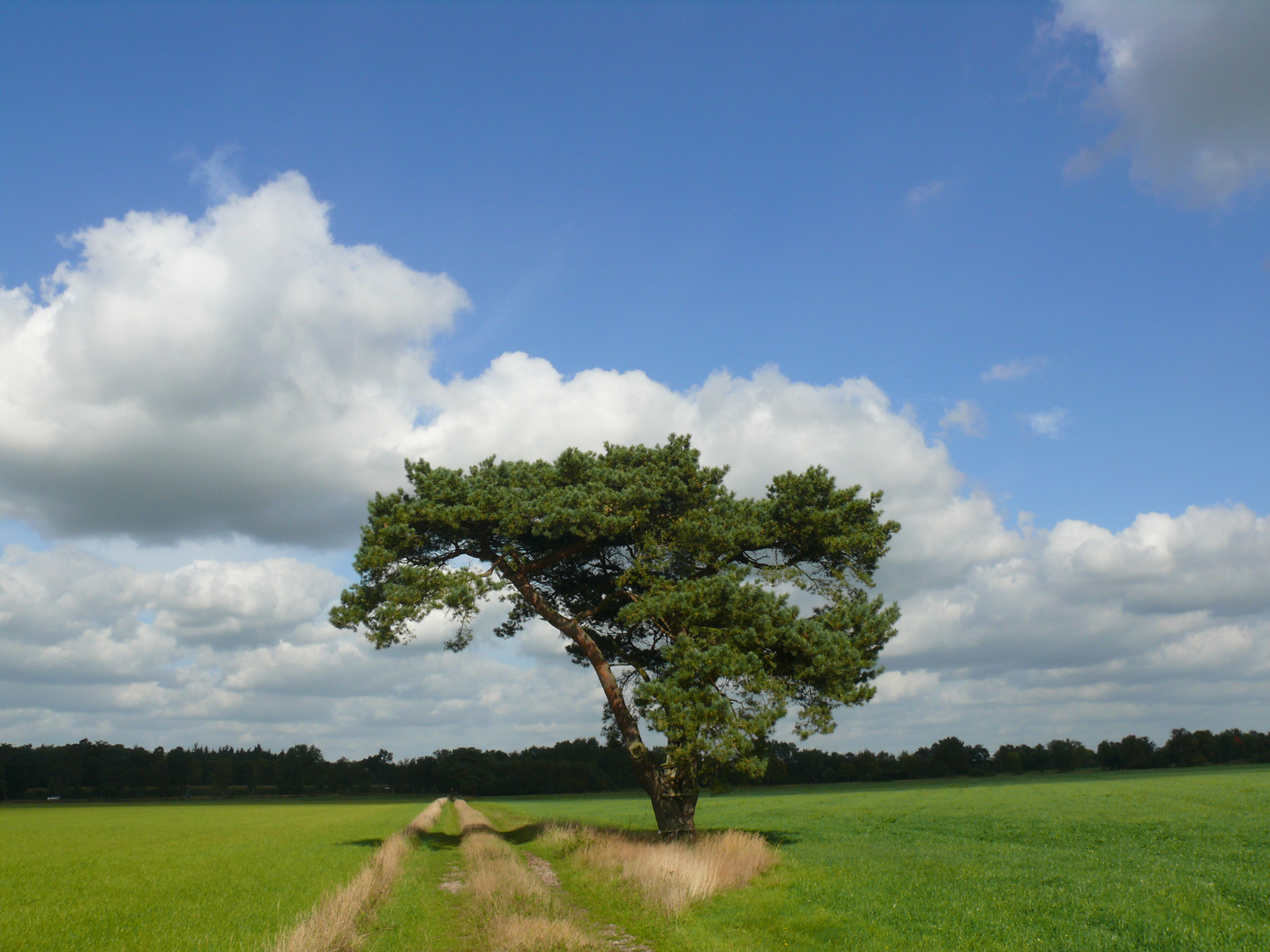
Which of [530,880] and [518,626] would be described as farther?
[518,626]

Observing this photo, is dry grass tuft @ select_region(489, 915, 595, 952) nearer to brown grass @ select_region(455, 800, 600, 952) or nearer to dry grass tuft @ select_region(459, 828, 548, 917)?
brown grass @ select_region(455, 800, 600, 952)

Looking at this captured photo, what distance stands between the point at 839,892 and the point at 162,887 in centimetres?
1851

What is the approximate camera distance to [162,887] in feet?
68.0

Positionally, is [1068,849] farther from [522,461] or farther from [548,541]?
[522,461]

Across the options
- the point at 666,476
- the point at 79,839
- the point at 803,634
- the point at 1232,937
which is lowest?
the point at 79,839

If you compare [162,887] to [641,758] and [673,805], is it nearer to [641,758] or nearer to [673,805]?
[641,758]

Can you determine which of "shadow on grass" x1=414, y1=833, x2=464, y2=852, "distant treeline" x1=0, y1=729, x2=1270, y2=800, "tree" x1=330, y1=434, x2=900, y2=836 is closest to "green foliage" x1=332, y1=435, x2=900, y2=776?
"tree" x1=330, y1=434, x2=900, y2=836

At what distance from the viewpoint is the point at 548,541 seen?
79.3 ft

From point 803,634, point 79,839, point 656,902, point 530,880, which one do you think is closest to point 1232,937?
point 656,902

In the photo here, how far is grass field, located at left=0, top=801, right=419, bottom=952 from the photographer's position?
43.5 ft

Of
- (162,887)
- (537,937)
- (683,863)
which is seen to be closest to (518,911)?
(537,937)

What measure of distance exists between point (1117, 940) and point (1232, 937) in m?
1.74

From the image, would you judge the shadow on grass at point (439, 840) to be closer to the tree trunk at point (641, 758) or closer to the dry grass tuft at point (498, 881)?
the dry grass tuft at point (498, 881)

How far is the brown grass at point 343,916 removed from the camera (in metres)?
10.7
